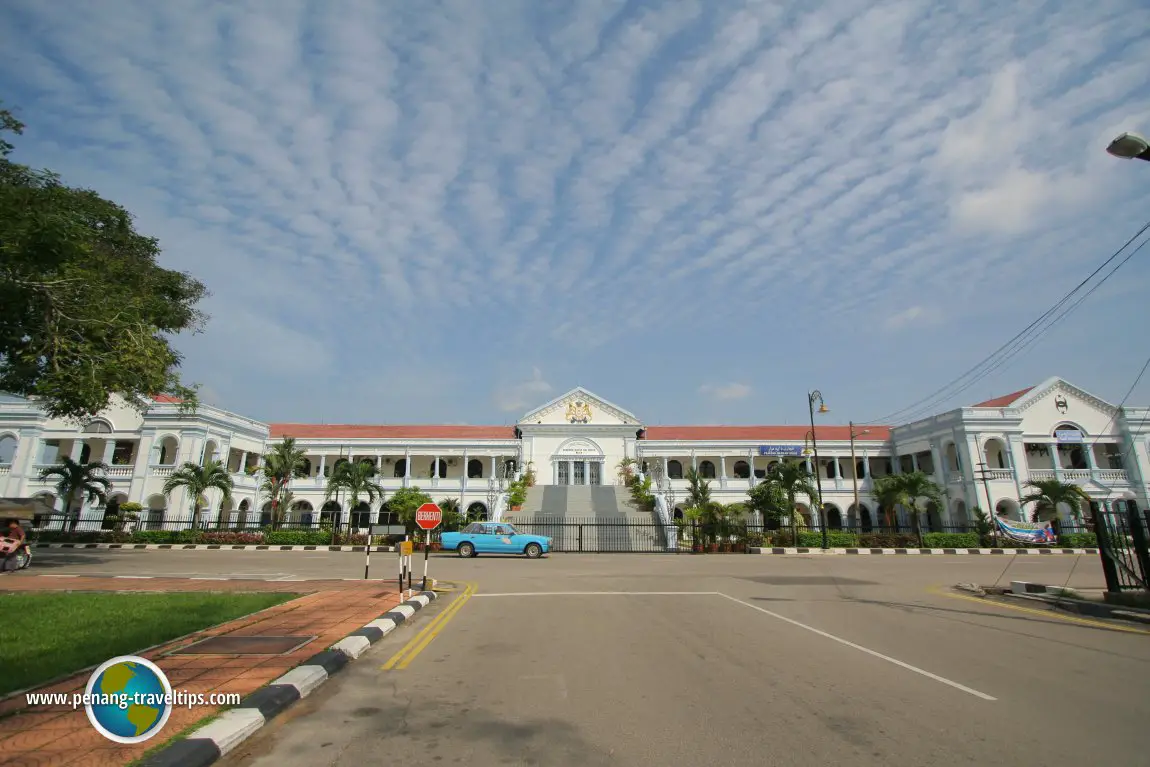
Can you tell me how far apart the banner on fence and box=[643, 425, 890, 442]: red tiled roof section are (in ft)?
51.0

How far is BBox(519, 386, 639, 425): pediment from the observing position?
151 feet

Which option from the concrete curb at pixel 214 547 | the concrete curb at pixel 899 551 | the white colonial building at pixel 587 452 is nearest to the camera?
the concrete curb at pixel 899 551

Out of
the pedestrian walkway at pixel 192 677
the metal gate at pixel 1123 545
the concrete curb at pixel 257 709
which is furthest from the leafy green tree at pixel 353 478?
the metal gate at pixel 1123 545

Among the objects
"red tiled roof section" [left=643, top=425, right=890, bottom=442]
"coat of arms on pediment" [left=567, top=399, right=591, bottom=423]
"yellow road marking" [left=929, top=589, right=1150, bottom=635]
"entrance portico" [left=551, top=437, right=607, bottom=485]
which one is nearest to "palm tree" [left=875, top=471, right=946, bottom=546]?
"red tiled roof section" [left=643, top=425, right=890, bottom=442]

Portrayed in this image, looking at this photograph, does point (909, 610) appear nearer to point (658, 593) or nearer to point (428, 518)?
point (658, 593)

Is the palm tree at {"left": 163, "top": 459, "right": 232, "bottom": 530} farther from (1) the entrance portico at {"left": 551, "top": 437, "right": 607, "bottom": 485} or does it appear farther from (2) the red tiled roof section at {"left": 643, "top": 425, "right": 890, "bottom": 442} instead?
(2) the red tiled roof section at {"left": 643, "top": 425, "right": 890, "bottom": 442}

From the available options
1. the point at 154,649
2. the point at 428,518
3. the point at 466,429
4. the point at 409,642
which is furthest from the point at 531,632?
the point at 466,429

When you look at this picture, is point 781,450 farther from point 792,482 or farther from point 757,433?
point 792,482

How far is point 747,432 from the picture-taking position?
49156 mm

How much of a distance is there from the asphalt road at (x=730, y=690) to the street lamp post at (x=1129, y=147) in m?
5.89

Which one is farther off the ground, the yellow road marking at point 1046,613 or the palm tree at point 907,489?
the palm tree at point 907,489

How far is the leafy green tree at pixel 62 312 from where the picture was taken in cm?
1334

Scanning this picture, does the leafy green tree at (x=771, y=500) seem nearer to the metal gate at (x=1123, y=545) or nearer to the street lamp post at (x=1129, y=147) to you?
the metal gate at (x=1123, y=545)

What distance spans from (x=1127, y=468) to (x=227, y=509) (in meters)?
57.2
